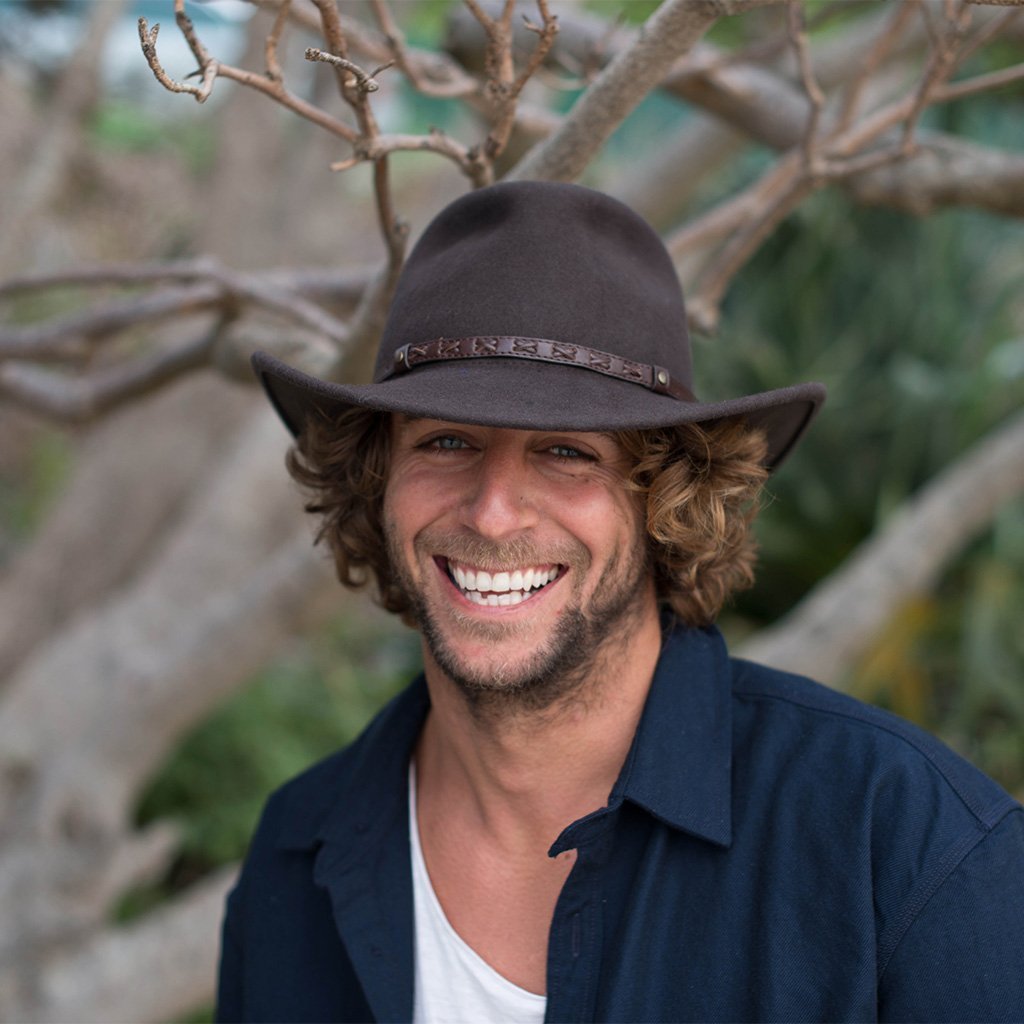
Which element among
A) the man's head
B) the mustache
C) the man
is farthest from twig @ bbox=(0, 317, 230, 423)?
the mustache

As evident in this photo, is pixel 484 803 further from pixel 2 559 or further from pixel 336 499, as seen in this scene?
pixel 2 559

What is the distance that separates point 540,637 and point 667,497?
29 centimetres

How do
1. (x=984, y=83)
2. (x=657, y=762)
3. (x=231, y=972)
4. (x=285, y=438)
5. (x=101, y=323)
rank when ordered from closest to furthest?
(x=657, y=762) < (x=984, y=83) < (x=231, y=972) < (x=101, y=323) < (x=285, y=438)

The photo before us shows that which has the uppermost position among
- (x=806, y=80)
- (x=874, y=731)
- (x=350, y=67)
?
(x=806, y=80)

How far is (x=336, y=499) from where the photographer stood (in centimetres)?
232

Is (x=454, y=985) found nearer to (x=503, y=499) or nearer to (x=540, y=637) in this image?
(x=540, y=637)

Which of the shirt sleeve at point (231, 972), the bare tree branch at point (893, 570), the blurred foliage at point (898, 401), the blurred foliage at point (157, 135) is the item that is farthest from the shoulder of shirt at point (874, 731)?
the blurred foliage at point (157, 135)

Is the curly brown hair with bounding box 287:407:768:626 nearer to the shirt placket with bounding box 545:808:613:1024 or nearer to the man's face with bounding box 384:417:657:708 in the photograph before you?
the man's face with bounding box 384:417:657:708

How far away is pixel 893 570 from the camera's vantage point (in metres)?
3.69

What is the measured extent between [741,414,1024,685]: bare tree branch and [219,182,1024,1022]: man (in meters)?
1.44

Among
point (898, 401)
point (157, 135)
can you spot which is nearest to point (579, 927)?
point (898, 401)

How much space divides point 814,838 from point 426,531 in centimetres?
73

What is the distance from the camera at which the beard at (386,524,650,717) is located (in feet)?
6.20

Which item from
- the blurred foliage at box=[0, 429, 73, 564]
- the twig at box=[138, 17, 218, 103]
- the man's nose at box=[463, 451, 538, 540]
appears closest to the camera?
the twig at box=[138, 17, 218, 103]
